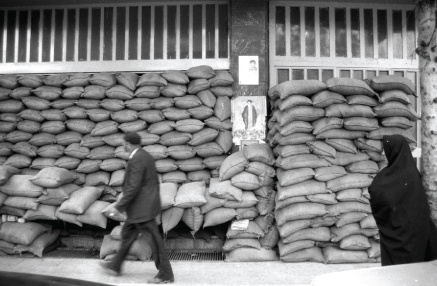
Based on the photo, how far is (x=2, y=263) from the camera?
5.08 meters

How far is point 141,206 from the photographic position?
4.34m

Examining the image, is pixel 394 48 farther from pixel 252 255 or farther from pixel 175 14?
pixel 252 255

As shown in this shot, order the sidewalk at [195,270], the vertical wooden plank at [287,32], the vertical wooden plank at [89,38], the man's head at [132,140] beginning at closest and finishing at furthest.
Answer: the man's head at [132,140] < the sidewalk at [195,270] < the vertical wooden plank at [287,32] < the vertical wooden plank at [89,38]

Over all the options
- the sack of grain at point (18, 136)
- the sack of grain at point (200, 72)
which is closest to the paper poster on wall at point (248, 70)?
the sack of grain at point (200, 72)

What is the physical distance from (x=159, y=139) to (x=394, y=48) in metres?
4.03

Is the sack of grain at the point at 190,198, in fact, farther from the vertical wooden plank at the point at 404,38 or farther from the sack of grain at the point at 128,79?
the vertical wooden plank at the point at 404,38

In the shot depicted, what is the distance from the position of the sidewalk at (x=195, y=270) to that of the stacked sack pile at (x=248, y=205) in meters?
0.20

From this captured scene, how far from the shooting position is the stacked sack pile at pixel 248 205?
510cm

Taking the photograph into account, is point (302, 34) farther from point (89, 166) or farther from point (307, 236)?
point (89, 166)

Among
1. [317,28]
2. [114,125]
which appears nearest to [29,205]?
[114,125]

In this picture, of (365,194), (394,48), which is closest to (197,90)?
(365,194)

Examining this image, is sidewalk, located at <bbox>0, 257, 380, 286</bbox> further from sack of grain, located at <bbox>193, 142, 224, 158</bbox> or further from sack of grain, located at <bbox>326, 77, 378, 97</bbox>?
sack of grain, located at <bbox>326, 77, 378, 97</bbox>

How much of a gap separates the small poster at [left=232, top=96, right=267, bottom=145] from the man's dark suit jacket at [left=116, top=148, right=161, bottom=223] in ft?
6.29

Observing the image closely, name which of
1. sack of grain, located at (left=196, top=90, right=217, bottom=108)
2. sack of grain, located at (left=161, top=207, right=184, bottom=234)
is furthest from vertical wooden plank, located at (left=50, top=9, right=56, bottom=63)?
sack of grain, located at (left=161, top=207, right=184, bottom=234)
